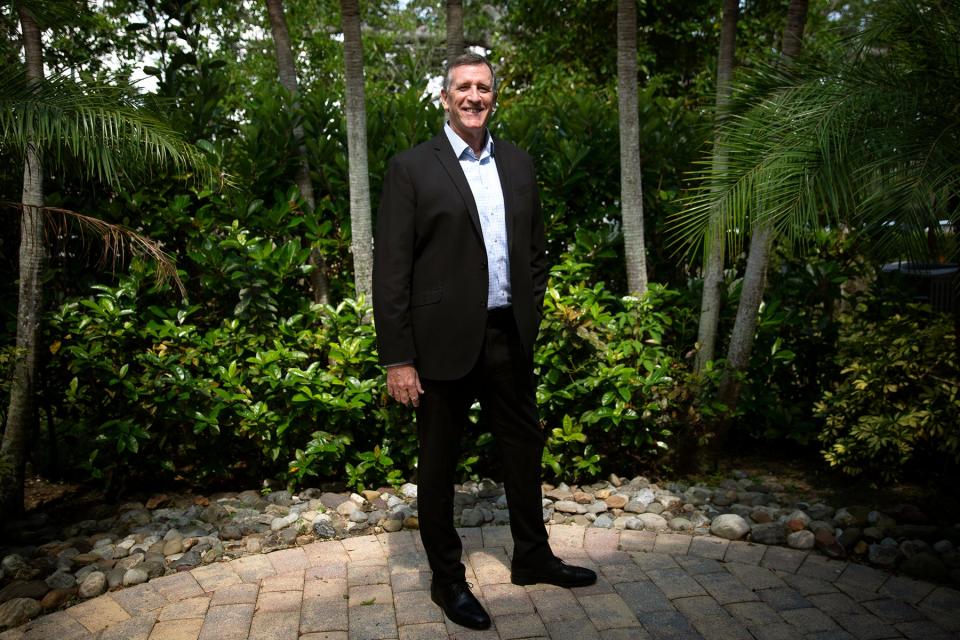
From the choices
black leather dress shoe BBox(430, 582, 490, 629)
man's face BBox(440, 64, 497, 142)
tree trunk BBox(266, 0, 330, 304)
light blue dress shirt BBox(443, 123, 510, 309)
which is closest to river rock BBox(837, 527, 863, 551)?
black leather dress shoe BBox(430, 582, 490, 629)

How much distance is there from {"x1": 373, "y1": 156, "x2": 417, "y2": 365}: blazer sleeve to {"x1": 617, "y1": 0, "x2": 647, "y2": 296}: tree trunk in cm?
208

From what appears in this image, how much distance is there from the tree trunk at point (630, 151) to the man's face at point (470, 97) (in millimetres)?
1768

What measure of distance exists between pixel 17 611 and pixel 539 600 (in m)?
2.05

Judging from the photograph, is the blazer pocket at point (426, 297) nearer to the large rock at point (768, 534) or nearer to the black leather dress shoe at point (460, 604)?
the black leather dress shoe at point (460, 604)

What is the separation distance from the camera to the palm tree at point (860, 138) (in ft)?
10.6

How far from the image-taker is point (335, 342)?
481cm

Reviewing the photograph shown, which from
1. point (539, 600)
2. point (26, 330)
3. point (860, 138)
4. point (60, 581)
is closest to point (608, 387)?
point (539, 600)

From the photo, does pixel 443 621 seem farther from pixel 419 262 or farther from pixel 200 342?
pixel 200 342

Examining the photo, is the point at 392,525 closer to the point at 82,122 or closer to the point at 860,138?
the point at 82,122

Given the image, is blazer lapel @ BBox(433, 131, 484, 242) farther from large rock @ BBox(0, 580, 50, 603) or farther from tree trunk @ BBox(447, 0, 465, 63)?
large rock @ BBox(0, 580, 50, 603)

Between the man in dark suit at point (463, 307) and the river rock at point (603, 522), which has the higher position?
the man in dark suit at point (463, 307)

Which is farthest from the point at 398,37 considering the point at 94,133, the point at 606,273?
the point at 94,133

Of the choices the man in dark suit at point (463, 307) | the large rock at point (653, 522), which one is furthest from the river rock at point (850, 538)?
the man in dark suit at point (463, 307)

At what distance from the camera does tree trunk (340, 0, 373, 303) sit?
4.68m
